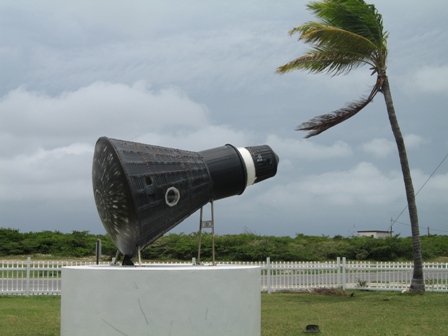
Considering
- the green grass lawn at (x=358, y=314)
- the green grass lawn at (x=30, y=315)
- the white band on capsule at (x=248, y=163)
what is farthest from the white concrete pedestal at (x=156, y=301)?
the green grass lawn at (x=30, y=315)

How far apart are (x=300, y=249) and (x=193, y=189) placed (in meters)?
20.2

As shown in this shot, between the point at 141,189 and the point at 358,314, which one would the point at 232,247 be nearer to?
the point at 358,314

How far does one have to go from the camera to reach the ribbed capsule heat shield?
6.07 metres

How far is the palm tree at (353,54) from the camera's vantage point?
51.7 ft

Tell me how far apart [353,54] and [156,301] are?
1205cm

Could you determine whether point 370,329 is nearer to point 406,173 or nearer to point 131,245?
point 131,245

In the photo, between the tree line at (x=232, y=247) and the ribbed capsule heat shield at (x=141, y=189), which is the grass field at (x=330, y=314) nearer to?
the ribbed capsule heat shield at (x=141, y=189)

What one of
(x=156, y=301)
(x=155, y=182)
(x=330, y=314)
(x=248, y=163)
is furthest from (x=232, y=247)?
(x=156, y=301)

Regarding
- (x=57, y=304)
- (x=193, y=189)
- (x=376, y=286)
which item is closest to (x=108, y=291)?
(x=193, y=189)

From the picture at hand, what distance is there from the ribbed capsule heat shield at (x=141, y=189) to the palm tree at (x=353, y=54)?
962 cm

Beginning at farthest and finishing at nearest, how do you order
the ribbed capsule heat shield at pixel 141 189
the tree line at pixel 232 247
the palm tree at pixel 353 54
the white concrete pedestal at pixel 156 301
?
the tree line at pixel 232 247 → the palm tree at pixel 353 54 → the ribbed capsule heat shield at pixel 141 189 → the white concrete pedestal at pixel 156 301

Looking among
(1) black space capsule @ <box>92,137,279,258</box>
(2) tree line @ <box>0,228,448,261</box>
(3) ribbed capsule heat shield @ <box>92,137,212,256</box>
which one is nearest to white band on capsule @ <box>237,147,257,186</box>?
(1) black space capsule @ <box>92,137,279,258</box>

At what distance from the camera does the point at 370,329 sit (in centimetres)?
1037

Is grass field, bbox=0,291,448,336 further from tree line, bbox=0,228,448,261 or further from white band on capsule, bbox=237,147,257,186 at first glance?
tree line, bbox=0,228,448,261
